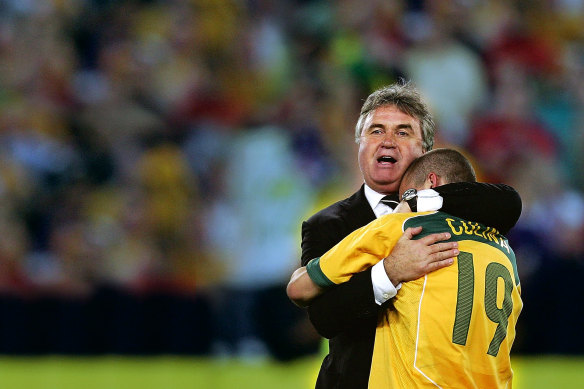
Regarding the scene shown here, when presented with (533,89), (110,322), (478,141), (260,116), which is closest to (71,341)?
(110,322)

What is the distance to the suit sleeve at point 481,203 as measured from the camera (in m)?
2.86

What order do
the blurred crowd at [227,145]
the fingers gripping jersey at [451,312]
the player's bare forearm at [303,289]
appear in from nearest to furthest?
the fingers gripping jersey at [451,312], the player's bare forearm at [303,289], the blurred crowd at [227,145]

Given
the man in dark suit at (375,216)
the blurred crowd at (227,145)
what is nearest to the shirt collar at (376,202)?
the man in dark suit at (375,216)

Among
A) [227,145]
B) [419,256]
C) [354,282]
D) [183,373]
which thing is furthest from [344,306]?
[227,145]

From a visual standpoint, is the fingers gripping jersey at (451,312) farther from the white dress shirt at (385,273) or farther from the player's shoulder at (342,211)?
the player's shoulder at (342,211)

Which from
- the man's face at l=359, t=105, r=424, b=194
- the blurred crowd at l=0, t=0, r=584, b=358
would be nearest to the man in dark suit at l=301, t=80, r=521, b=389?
the man's face at l=359, t=105, r=424, b=194

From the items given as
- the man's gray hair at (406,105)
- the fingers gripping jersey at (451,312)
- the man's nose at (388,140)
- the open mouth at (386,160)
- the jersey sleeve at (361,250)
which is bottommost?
the fingers gripping jersey at (451,312)

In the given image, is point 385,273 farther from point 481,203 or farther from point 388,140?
point 388,140

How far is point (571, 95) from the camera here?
8.16m

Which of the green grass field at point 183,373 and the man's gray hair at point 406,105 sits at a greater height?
the man's gray hair at point 406,105

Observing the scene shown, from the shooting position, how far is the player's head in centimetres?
293

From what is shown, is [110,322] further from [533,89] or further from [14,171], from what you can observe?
[533,89]

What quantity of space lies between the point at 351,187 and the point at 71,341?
2.50 m

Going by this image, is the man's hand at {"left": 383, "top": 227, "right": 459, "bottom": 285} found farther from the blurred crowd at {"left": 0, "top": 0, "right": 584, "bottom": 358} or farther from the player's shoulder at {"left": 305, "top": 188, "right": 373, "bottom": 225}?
the blurred crowd at {"left": 0, "top": 0, "right": 584, "bottom": 358}
